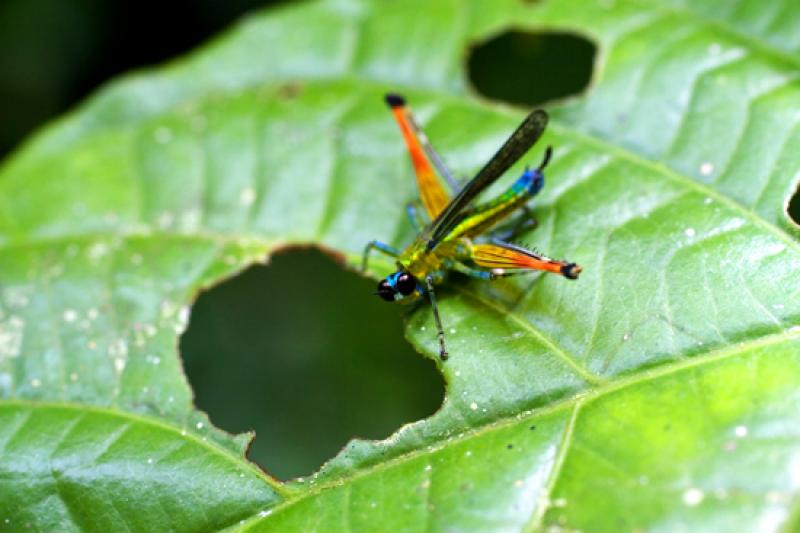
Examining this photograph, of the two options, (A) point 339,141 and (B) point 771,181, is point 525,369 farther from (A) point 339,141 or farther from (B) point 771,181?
(A) point 339,141

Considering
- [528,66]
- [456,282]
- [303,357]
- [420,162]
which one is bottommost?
[303,357]

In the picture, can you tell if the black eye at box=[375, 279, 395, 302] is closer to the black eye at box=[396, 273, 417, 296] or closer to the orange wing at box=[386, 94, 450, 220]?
the black eye at box=[396, 273, 417, 296]

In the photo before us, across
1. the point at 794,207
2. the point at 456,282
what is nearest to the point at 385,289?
the point at 456,282

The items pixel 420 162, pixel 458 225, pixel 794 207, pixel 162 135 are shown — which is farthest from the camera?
pixel 162 135

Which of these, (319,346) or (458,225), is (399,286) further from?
(319,346)

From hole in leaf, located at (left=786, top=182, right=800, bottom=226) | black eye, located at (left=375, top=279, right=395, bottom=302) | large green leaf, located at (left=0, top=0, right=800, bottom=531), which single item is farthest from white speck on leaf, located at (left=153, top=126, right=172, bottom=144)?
hole in leaf, located at (left=786, top=182, right=800, bottom=226)

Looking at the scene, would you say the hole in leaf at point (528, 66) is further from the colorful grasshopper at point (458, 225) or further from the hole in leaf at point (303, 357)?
the hole in leaf at point (303, 357)
